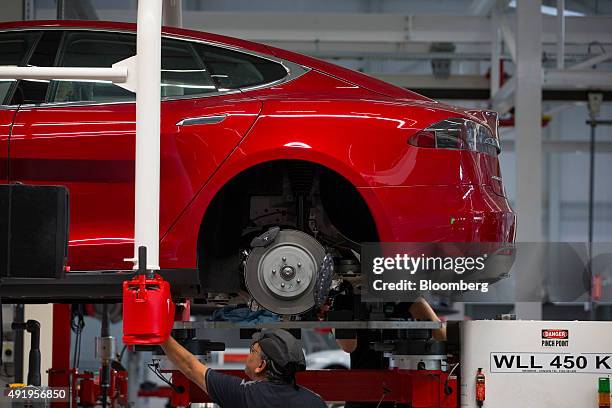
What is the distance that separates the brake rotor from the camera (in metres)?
4.12

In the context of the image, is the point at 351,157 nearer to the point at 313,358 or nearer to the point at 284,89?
the point at 284,89

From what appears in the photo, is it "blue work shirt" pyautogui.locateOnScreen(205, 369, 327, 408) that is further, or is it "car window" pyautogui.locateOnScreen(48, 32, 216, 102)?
"car window" pyautogui.locateOnScreen(48, 32, 216, 102)

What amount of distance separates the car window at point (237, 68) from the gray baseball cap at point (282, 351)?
1.38m

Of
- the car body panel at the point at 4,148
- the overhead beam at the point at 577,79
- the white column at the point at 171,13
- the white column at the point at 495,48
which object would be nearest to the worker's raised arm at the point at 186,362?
the car body panel at the point at 4,148

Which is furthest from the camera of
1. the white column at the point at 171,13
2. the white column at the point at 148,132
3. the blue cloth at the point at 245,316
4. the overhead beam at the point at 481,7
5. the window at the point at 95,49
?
the overhead beam at the point at 481,7

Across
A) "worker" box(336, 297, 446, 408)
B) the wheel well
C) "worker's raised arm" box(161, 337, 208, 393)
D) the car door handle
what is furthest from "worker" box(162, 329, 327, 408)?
"worker" box(336, 297, 446, 408)

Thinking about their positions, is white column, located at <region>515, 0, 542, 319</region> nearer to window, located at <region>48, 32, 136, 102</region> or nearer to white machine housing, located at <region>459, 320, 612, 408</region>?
white machine housing, located at <region>459, 320, 612, 408</region>

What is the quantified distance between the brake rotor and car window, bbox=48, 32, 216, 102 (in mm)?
770

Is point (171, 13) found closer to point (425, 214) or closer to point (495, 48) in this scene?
point (425, 214)

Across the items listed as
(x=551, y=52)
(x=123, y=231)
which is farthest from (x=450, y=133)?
(x=551, y=52)

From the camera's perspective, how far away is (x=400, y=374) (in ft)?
14.6

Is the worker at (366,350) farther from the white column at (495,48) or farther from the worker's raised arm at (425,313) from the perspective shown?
the white column at (495,48)

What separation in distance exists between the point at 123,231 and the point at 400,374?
53.6 inches

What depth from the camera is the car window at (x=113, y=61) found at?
4.29 metres
